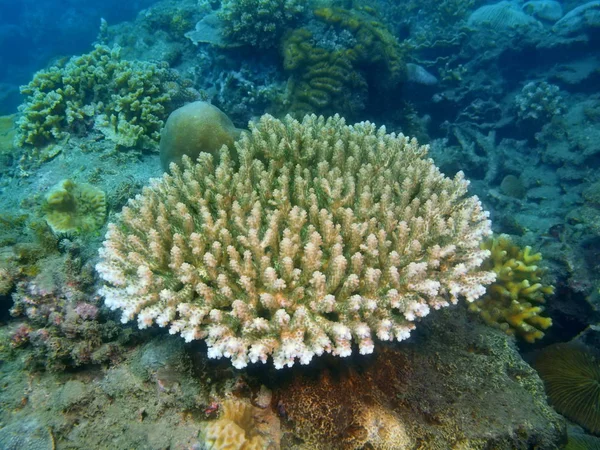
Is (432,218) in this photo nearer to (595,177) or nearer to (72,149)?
(72,149)

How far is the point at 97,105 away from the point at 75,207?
285 cm

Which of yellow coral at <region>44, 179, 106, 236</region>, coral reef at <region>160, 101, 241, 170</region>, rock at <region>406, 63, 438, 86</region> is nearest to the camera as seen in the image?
yellow coral at <region>44, 179, 106, 236</region>

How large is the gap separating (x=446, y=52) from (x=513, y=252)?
10401 millimetres

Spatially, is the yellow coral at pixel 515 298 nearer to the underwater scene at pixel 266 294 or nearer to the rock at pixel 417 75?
the underwater scene at pixel 266 294

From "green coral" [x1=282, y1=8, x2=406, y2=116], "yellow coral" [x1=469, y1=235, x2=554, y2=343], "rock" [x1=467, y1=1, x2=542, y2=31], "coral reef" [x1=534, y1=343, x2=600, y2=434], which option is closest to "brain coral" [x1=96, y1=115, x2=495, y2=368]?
"yellow coral" [x1=469, y1=235, x2=554, y2=343]

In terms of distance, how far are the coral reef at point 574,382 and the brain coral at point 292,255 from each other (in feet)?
6.44

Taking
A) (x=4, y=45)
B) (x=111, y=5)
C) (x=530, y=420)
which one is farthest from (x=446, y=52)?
(x=4, y=45)

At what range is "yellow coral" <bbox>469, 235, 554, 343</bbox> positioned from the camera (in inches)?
159

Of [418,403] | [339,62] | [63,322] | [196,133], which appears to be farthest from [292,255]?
[339,62]

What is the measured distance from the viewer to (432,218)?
10.5ft

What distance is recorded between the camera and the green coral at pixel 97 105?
6297 mm

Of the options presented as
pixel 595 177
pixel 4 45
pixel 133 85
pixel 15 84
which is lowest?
pixel 595 177

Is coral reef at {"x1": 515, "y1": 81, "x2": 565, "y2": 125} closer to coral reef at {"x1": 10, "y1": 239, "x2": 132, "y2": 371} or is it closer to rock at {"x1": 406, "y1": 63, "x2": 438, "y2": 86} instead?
rock at {"x1": 406, "y1": 63, "x2": 438, "y2": 86}

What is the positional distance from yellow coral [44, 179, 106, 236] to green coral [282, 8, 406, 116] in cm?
474
